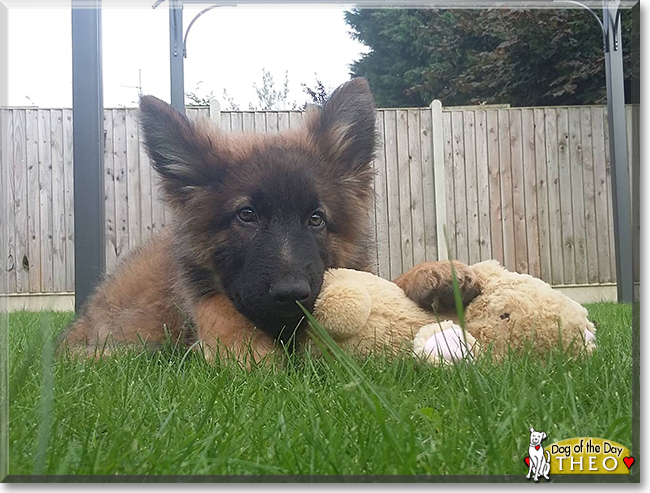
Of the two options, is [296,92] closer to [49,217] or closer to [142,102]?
[142,102]

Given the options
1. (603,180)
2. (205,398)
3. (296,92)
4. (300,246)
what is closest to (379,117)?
(296,92)

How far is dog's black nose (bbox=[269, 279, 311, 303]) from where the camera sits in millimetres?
1750

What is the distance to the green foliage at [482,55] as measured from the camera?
1.63m

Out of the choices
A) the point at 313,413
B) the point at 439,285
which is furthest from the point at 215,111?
the point at 313,413

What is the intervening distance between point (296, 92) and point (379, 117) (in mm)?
233

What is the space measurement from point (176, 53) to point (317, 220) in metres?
0.58

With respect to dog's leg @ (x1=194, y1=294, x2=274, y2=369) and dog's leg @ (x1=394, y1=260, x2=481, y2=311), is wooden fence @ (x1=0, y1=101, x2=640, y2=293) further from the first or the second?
dog's leg @ (x1=194, y1=294, x2=274, y2=369)

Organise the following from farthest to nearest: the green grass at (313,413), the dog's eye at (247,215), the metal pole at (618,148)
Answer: the dog's eye at (247,215), the metal pole at (618,148), the green grass at (313,413)

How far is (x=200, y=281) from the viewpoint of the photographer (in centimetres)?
204

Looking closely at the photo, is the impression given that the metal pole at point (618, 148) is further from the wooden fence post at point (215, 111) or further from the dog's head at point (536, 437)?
the wooden fence post at point (215, 111)

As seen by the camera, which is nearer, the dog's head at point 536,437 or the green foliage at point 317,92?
the dog's head at point 536,437

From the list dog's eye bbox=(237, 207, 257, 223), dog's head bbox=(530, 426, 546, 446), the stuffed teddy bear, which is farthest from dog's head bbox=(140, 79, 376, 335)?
dog's head bbox=(530, 426, 546, 446)

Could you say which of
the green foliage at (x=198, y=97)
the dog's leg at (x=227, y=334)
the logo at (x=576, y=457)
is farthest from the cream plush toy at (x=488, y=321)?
the green foliage at (x=198, y=97)

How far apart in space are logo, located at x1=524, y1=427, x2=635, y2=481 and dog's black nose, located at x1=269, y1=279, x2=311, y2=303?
2.27 ft
